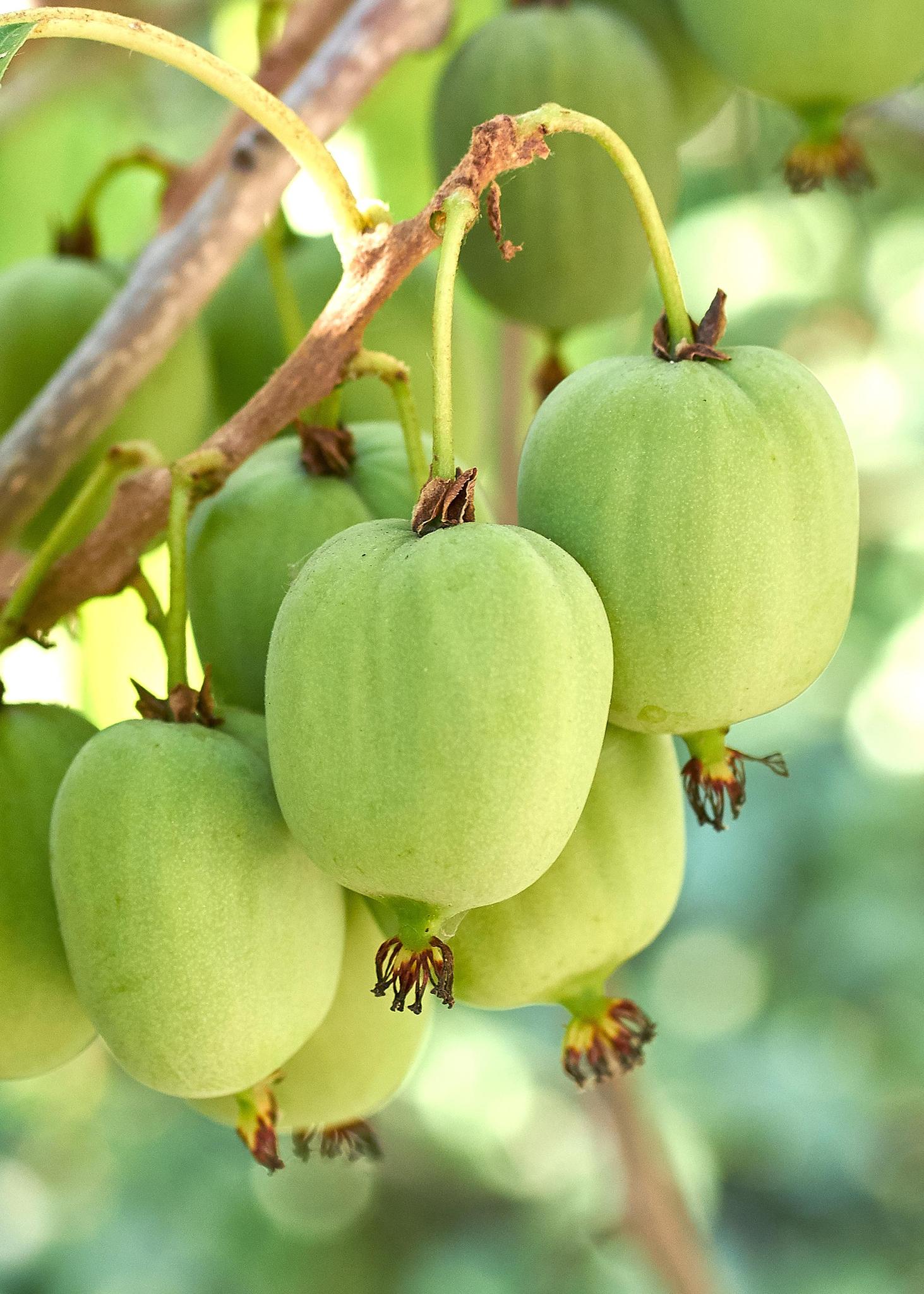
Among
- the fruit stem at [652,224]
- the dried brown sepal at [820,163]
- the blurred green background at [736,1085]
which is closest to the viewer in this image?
the fruit stem at [652,224]

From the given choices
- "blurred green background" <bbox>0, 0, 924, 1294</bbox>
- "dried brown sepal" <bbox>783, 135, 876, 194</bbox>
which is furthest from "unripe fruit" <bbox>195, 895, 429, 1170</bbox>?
"blurred green background" <bbox>0, 0, 924, 1294</bbox>

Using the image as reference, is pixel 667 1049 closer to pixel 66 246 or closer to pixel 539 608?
pixel 66 246

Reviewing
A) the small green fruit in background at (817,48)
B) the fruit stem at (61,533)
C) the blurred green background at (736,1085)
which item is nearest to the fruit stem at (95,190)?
the fruit stem at (61,533)

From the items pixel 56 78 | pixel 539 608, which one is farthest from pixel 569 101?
pixel 56 78

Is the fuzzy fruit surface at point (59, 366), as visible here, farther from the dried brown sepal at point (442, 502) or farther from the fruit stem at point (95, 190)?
the dried brown sepal at point (442, 502)

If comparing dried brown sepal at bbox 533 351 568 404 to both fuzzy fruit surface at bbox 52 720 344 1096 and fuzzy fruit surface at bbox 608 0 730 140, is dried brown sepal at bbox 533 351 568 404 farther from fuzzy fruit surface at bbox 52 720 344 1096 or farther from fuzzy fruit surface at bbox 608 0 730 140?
fuzzy fruit surface at bbox 52 720 344 1096

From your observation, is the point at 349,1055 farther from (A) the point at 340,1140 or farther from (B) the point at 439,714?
(B) the point at 439,714
